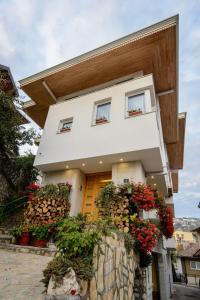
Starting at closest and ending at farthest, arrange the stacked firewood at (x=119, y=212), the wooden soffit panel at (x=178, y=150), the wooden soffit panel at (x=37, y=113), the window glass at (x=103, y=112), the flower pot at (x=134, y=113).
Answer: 1. the stacked firewood at (x=119, y=212)
2. the flower pot at (x=134, y=113)
3. the window glass at (x=103, y=112)
4. the wooden soffit panel at (x=37, y=113)
5. the wooden soffit panel at (x=178, y=150)

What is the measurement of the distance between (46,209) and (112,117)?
4.31 m

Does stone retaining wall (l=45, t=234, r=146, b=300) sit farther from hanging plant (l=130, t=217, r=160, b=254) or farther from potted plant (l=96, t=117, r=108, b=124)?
potted plant (l=96, t=117, r=108, b=124)

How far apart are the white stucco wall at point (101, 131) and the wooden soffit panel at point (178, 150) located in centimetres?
527

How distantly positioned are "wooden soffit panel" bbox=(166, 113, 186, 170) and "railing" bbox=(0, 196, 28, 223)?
33.4 ft

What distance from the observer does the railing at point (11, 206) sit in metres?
7.86

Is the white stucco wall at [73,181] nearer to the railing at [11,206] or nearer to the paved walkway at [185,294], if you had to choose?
the railing at [11,206]

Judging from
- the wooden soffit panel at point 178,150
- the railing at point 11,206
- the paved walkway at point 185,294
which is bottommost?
the paved walkway at point 185,294

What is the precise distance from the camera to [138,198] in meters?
5.61

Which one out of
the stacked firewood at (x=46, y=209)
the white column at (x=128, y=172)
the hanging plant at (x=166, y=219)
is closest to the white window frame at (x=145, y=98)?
the white column at (x=128, y=172)

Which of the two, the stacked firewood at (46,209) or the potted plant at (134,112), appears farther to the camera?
the potted plant at (134,112)

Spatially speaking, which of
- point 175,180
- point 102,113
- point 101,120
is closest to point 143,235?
point 101,120

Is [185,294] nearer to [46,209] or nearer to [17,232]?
[46,209]

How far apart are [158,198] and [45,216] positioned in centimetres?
406

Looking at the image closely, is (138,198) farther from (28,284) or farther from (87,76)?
(87,76)
